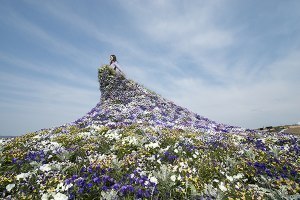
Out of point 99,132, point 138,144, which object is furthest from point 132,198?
point 99,132

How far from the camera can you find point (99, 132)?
45.4ft

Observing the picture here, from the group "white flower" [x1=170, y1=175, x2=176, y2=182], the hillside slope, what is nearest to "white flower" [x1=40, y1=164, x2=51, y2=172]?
"white flower" [x1=170, y1=175, x2=176, y2=182]

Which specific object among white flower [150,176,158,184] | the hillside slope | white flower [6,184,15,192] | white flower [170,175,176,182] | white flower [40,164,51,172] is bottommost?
white flower [6,184,15,192]

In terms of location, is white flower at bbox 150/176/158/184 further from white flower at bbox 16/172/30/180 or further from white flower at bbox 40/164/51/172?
white flower at bbox 16/172/30/180

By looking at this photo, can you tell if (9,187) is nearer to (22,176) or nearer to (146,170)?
(22,176)

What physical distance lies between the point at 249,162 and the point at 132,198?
490 cm


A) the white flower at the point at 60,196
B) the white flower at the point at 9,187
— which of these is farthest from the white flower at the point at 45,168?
the white flower at the point at 60,196

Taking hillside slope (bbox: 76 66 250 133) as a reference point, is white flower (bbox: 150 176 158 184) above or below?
below

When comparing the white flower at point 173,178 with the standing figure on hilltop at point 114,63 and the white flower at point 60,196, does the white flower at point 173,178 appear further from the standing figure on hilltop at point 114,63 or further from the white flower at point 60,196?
the standing figure on hilltop at point 114,63

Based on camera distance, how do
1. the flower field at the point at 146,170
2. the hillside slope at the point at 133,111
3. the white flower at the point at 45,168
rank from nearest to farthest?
the flower field at the point at 146,170, the white flower at the point at 45,168, the hillside slope at the point at 133,111

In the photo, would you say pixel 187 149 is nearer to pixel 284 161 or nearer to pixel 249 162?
pixel 249 162

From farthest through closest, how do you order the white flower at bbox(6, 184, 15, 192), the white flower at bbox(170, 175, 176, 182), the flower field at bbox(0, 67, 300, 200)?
the white flower at bbox(6, 184, 15, 192), the white flower at bbox(170, 175, 176, 182), the flower field at bbox(0, 67, 300, 200)

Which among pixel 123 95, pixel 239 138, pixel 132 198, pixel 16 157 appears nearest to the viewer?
pixel 132 198

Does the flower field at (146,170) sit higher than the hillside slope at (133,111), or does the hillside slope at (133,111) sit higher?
the hillside slope at (133,111)
